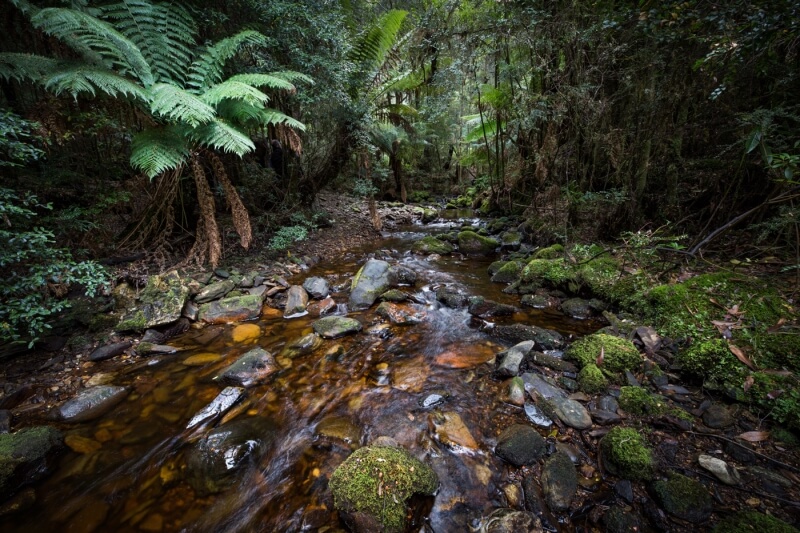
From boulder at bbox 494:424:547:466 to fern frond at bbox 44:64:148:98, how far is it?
13.5 ft

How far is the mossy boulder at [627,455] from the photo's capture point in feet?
5.60

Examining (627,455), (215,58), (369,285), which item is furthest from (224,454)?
(215,58)

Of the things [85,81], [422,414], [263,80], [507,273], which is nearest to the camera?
[422,414]

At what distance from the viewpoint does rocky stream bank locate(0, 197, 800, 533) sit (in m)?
1.65

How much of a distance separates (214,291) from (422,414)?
10.6 feet

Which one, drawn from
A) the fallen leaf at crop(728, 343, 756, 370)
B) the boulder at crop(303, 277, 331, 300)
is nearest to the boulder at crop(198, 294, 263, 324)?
the boulder at crop(303, 277, 331, 300)

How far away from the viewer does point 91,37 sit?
2807mm

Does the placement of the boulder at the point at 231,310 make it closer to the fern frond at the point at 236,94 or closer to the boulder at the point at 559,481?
the fern frond at the point at 236,94

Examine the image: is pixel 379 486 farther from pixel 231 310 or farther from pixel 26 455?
pixel 231 310

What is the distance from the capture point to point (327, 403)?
255cm

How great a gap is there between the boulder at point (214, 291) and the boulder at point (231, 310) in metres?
0.11

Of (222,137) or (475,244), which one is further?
(475,244)

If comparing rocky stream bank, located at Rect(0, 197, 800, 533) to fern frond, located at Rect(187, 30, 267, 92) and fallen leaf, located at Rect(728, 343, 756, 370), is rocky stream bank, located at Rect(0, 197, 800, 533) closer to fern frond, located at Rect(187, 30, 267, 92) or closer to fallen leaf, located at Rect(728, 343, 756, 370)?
fallen leaf, located at Rect(728, 343, 756, 370)

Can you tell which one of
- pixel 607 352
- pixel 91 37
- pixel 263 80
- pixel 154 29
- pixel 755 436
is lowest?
pixel 755 436
